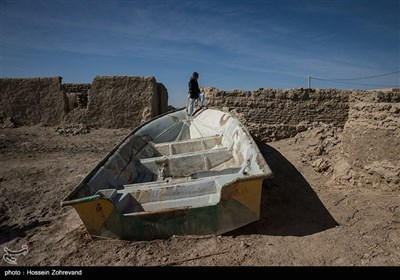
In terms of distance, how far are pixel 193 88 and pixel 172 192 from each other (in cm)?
413

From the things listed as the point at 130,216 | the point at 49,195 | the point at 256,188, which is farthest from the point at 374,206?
the point at 49,195

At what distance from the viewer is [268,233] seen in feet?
11.0

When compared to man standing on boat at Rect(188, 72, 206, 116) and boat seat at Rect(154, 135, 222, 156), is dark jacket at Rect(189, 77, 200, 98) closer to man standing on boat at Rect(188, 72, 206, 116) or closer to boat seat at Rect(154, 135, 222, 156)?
man standing on boat at Rect(188, 72, 206, 116)

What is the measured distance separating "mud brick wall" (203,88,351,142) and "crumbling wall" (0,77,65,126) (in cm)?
633

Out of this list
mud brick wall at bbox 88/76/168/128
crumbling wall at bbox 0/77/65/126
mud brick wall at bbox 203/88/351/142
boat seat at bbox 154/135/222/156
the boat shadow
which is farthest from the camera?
crumbling wall at bbox 0/77/65/126

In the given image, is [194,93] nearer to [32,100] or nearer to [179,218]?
[179,218]

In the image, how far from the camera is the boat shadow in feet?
11.2

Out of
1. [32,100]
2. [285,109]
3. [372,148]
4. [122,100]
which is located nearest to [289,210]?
[372,148]

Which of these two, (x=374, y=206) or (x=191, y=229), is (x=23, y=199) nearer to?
(x=191, y=229)

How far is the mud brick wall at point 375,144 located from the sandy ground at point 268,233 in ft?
0.61

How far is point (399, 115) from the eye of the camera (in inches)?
142

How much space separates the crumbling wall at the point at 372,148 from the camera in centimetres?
354

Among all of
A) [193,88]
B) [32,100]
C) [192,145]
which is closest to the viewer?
[192,145]

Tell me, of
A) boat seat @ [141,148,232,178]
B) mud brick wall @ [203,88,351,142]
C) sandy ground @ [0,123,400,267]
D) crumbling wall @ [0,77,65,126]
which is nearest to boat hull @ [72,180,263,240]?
sandy ground @ [0,123,400,267]
